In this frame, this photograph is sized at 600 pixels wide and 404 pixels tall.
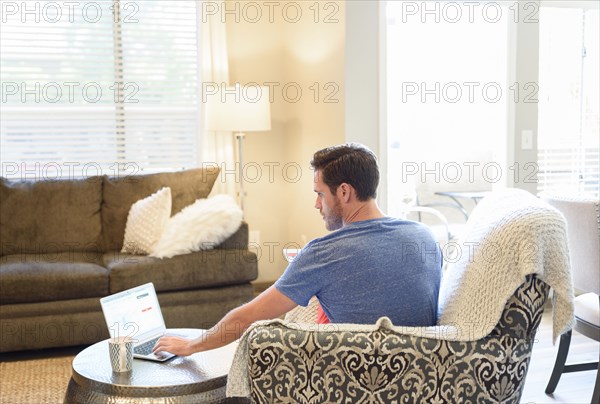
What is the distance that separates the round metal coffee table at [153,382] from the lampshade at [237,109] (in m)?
2.42

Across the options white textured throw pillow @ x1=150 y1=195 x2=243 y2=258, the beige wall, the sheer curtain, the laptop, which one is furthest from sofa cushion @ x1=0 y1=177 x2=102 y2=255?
the laptop

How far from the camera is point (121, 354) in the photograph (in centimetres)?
247

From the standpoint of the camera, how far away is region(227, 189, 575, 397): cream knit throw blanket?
187 cm

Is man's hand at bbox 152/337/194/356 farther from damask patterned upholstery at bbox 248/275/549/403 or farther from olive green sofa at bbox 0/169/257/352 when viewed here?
olive green sofa at bbox 0/169/257/352

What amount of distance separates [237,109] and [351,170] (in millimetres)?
2652

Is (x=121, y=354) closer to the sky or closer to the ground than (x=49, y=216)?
closer to the ground

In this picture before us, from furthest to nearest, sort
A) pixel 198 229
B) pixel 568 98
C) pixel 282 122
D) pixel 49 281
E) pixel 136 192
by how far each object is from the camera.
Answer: pixel 282 122 < pixel 568 98 < pixel 136 192 < pixel 198 229 < pixel 49 281

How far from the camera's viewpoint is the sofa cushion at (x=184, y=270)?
412cm

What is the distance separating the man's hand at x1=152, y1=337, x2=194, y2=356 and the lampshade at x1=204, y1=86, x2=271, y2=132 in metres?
2.49

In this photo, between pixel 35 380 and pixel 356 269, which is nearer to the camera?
pixel 356 269

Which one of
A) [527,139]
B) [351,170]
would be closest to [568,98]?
[527,139]

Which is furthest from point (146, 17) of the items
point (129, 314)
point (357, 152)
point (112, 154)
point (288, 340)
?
point (288, 340)

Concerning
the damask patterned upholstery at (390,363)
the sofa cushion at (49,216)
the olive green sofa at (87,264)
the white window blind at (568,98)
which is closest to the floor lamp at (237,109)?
the olive green sofa at (87,264)

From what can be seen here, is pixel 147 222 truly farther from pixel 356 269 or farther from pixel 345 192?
pixel 356 269
